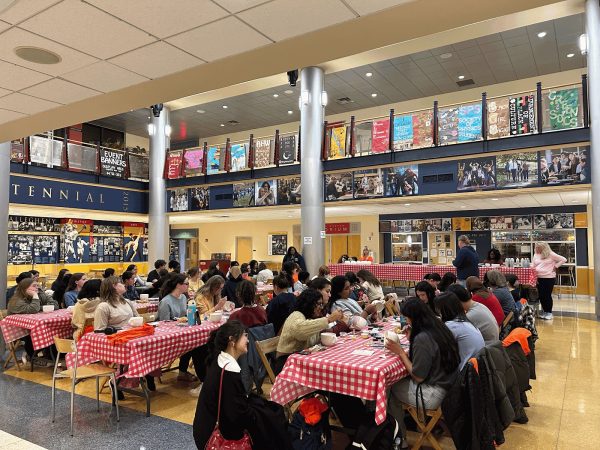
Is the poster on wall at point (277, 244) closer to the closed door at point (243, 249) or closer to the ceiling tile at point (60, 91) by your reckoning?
the closed door at point (243, 249)

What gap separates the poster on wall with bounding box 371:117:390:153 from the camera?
34.1 ft

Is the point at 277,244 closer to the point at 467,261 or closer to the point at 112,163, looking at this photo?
the point at 112,163

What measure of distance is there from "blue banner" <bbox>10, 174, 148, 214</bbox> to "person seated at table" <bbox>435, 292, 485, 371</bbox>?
1075 centimetres

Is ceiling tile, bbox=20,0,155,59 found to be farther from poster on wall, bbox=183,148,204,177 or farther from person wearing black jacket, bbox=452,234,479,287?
poster on wall, bbox=183,148,204,177

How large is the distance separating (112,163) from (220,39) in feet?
36.1

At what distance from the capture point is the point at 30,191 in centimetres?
1088

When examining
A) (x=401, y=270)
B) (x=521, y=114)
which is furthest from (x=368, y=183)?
(x=521, y=114)

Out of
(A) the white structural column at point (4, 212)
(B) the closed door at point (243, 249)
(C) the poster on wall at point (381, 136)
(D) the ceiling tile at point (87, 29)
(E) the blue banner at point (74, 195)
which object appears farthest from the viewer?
(B) the closed door at point (243, 249)

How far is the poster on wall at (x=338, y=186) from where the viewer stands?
11.0 metres

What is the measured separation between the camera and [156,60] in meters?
3.55

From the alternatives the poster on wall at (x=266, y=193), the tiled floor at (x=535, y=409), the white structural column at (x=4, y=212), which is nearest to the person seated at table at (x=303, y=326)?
the tiled floor at (x=535, y=409)

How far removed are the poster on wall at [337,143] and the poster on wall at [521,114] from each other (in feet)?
12.5

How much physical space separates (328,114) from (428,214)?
5427mm

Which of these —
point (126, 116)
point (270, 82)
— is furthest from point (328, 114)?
point (126, 116)
